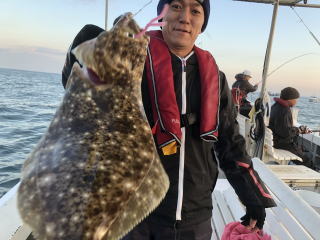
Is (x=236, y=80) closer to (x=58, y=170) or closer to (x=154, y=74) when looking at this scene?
(x=154, y=74)

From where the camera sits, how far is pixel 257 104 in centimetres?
704

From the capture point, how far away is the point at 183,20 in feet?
7.75

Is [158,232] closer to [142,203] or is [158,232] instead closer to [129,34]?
[142,203]

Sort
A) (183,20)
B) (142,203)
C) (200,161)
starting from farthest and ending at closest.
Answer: (200,161) → (183,20) → (142,203)

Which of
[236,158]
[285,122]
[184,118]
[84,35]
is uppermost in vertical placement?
[84,35]

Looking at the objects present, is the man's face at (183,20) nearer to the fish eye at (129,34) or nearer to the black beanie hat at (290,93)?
the fish eye at (129,34)

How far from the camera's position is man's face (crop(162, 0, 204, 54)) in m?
2.38

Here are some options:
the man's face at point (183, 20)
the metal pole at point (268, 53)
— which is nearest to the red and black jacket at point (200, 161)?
the man's face at point (183, 20)

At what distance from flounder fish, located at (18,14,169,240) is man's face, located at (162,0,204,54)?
29.5 inches

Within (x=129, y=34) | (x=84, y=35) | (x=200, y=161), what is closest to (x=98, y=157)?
(x=129, y=34)

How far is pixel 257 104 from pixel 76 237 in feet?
20.7

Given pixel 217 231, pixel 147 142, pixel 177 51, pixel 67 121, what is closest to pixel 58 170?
pixel 67 121

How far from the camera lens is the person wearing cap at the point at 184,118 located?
234cm

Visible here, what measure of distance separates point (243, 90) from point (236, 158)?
7.77 metres
